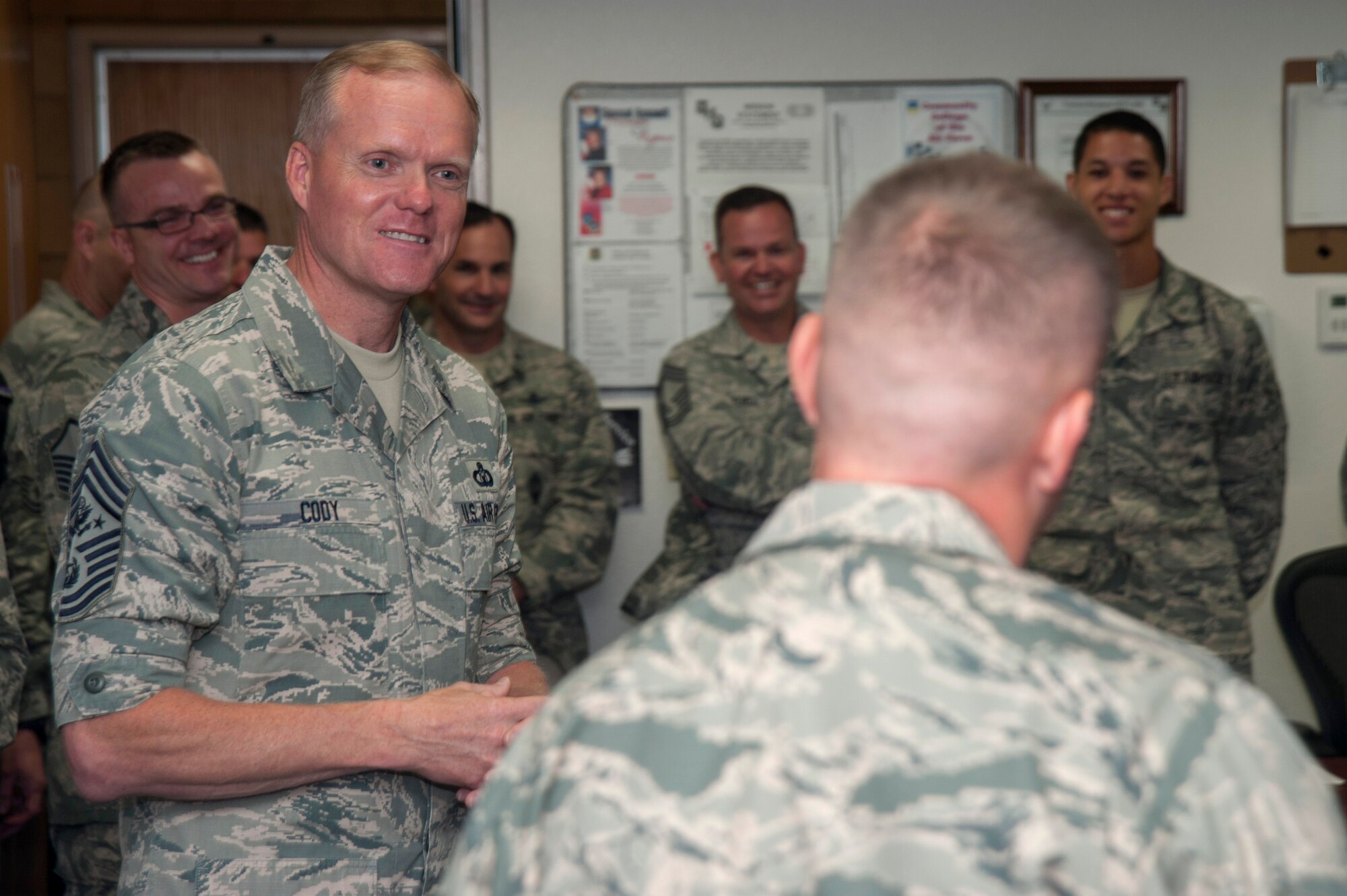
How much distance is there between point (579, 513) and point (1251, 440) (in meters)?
1.63

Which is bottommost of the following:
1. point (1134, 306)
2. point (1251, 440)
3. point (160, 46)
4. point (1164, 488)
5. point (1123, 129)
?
point (1164, 488)

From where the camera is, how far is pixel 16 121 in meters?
4.16

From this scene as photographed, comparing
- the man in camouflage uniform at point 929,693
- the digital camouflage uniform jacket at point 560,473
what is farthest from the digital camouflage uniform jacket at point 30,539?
the man in camouflage uniform at point 929,693

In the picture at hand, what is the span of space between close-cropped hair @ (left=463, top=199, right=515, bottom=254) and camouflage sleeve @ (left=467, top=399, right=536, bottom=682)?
1.61 metres

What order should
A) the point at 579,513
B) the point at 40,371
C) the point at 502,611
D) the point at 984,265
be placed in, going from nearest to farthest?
the point at 984,265 → the point at 502,611 → the point at 40,371 → the point at 579,513

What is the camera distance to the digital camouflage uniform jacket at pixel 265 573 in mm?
1323

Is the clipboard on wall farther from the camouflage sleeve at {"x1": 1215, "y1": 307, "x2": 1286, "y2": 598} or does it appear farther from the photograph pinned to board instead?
the photograph pinned to board

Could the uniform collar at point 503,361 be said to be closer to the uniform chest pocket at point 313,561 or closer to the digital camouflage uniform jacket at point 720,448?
the digital camouflage uniform jacket at point 720,448

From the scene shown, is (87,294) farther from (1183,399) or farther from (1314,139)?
(1314,139)

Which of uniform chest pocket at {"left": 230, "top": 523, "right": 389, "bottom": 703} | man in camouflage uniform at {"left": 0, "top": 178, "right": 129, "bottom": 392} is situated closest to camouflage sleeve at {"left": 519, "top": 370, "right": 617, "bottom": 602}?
man in camouflage uniform at {"left": 0, "top": 178, "right": 129, "bottom": 392}

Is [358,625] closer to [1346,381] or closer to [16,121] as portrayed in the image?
[1346,381]

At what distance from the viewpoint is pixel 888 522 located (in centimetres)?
75

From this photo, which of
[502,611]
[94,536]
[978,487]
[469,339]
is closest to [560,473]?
[469,339]

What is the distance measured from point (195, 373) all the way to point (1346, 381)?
3149mm
